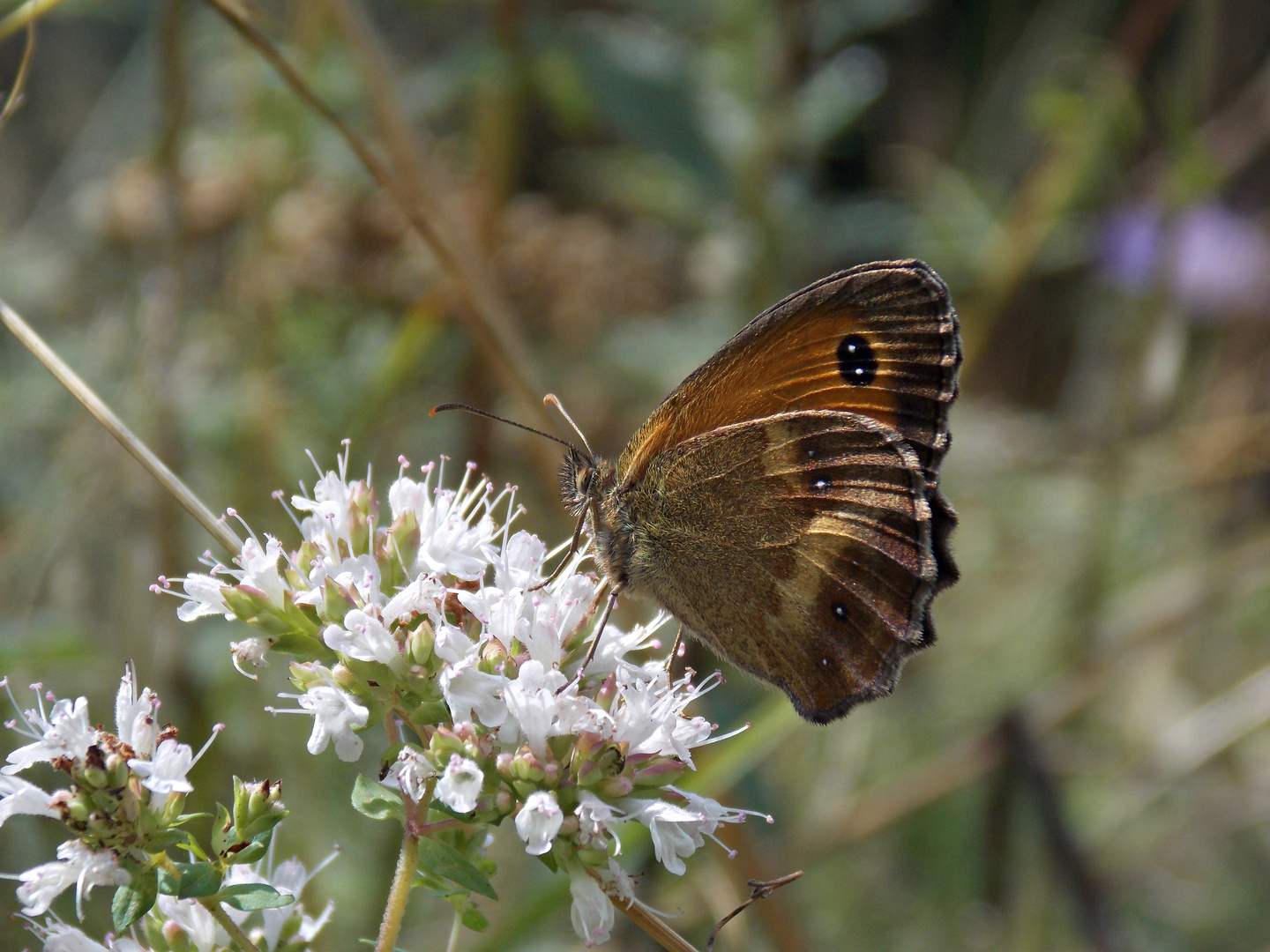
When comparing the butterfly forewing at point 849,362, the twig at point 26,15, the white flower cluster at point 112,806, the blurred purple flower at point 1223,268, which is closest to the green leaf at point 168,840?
the white flower cluster at point 112,806

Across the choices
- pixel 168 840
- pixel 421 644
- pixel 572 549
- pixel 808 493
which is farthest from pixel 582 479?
pixel 168 840

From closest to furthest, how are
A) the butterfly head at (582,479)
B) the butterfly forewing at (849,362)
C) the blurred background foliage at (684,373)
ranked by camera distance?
the butterfly forewing at (849,362), the butterfly head at (582,479), the blurred background foliage at (684,373)

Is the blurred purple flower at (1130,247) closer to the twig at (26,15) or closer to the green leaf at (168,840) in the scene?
the twig at (26,15)

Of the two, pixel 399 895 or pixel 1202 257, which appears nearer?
pixel 399 895

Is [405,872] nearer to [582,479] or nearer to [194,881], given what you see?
[194,881]

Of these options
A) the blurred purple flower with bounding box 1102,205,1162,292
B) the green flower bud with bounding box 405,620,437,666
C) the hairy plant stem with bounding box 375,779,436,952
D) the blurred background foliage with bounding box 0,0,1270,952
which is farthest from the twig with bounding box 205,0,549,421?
the blurred purple flower with bounding box 1102,205,1162,292

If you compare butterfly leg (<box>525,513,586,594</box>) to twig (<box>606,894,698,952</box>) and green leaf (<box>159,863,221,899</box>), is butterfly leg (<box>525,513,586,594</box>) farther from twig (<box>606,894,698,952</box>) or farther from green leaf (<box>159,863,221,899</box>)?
green leaf (<box>159,863,221,899</box>)
